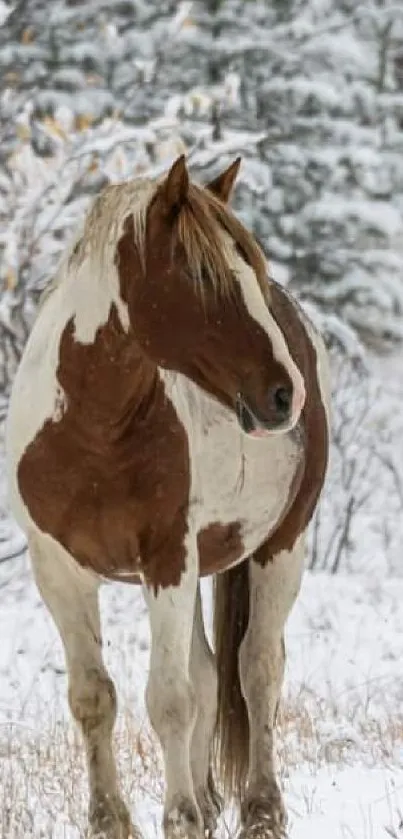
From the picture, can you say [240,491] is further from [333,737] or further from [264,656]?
[333,737]

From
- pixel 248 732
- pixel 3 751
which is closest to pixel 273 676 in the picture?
pixel 248 732

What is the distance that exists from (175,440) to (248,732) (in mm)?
1363

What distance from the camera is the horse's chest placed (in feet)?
13.7

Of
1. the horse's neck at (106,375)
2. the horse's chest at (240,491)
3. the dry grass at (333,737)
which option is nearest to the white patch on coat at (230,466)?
the horse's chest at (240,491)

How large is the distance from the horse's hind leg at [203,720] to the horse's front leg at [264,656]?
117mm

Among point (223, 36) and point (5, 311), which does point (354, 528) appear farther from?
point (223, 36)

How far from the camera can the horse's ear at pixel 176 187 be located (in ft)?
11.8

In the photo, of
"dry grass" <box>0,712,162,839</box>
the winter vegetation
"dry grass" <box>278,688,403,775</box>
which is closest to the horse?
"dry grass" <box>0,712,162,839</box>

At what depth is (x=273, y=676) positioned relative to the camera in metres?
4.84

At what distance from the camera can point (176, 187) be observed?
361 centimetres

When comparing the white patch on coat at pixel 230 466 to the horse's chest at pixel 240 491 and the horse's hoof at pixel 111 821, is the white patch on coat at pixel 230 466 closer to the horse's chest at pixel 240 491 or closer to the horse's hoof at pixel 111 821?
the horse's chest at pixel 240 491

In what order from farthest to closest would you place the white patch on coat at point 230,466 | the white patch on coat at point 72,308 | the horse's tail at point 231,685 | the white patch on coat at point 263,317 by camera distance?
the horse's tail at point 231,685, the white patch on coat at point 230,466, the white patch on coat at point 72,308, the white patch on coat at point 263,317

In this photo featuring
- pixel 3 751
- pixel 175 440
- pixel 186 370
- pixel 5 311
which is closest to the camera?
pixel 186 370

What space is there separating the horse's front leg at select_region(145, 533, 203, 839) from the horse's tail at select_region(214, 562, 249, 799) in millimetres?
902
